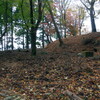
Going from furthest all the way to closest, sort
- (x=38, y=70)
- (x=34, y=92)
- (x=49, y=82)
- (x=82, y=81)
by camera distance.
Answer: (x=38, y=70) < (x=49, y=82) < (x=82, y=81) < (x=34, y=92)

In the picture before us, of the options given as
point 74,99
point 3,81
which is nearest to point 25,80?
point 3,81

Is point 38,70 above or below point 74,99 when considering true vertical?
above

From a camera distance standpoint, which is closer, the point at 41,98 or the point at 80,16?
the point at 41,98

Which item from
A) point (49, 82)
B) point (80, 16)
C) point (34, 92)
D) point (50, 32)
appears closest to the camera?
point (34, 92)

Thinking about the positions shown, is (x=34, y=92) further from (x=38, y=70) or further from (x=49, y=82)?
(x=38, y=70)

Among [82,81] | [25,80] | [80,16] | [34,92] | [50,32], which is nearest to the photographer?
[34,92]

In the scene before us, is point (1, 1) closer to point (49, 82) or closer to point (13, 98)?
point (49, 82)

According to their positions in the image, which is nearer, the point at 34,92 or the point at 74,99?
the point at 74,99

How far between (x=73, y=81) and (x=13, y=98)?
2.83 m

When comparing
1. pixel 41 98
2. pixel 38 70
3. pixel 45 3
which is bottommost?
pixel 41 98

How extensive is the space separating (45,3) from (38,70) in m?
7.12

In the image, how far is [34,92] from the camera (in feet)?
18.3

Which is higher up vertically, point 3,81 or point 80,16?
point 80,16

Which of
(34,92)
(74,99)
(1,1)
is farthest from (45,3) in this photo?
(74,99)
